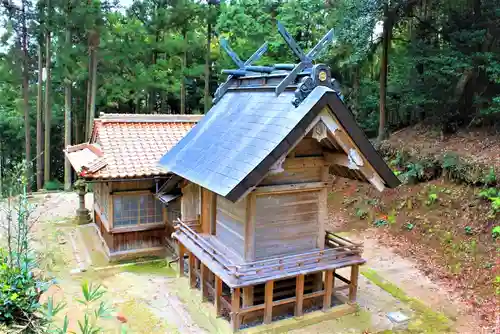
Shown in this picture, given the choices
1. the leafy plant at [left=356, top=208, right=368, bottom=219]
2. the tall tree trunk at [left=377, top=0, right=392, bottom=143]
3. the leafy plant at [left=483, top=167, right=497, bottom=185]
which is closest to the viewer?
the leafy plant at [left=483, top=167, right=497, bottom=185]

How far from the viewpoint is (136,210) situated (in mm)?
12055

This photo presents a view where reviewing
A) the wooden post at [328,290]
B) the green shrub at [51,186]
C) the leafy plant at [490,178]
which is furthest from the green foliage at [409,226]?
the green shrub at [51,186]

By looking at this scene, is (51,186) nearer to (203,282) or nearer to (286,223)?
(203,282)

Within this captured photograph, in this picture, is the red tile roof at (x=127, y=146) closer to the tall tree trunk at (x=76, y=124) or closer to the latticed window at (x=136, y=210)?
the latticed window at (x=136, y=210)

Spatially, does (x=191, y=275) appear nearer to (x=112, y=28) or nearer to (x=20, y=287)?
(x=20, y=287)

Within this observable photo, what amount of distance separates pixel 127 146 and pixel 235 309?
6.88m

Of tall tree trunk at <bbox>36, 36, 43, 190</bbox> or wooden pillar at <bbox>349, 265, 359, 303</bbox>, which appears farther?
tall tree trunk at <bbox>36, 36, 43, 190</bbox>

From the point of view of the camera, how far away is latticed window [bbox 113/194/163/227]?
11.8m

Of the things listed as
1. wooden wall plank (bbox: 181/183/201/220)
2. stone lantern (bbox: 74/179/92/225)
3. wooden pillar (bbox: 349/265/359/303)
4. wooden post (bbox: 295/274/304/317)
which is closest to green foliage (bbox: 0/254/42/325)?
wooden post (bbox: 295/274/304/317)

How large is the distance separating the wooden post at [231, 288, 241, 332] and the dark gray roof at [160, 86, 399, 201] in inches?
78.2

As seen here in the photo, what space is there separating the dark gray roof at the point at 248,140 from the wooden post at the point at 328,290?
234cm

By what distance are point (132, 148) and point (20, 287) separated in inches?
309

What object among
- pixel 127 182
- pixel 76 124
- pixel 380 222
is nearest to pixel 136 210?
pixel 127 182

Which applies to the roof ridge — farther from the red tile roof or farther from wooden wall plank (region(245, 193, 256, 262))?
wooden wall plank (region(245, 193, 256, 262))
